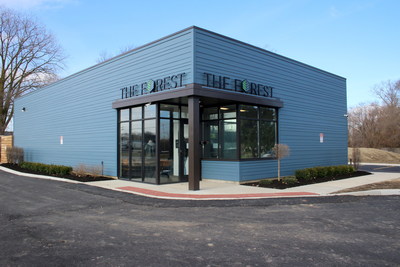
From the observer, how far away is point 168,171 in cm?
1237

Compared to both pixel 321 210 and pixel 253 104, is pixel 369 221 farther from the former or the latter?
pixel 253 104

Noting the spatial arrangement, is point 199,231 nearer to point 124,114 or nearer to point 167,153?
point 167,153

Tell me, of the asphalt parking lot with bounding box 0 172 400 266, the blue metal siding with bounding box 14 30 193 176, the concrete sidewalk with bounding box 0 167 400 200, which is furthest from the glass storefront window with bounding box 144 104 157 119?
the asphalt parking lot with bounding box 0 172 400 266

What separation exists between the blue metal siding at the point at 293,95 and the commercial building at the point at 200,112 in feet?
0.15

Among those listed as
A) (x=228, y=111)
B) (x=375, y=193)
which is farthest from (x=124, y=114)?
(x=375, y=193)

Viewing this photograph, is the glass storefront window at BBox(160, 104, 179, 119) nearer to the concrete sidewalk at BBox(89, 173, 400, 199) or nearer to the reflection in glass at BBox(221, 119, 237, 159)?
the reflection in glass at BBox(221, 119, 237, 159)

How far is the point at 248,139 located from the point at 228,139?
31.0 inches

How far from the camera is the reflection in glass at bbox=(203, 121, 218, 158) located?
1301 centimetres

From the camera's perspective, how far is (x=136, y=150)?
13.0m

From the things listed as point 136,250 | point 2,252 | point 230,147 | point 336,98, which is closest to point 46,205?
point 2,252

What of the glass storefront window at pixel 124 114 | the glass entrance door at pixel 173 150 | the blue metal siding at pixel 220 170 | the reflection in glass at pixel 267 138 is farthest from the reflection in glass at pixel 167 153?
the reflection in glass at pixel 267 138

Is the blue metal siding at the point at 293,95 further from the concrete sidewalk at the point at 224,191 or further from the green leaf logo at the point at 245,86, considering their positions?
the concrete sidewalk at the point at 224,191

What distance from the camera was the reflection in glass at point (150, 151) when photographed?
12201 millimetres

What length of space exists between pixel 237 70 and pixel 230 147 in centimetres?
298
